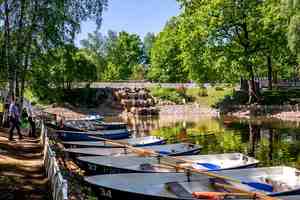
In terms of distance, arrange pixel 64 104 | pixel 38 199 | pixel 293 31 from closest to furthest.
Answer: pixel 38 199 → pixel 293 31 → pixel 64 104

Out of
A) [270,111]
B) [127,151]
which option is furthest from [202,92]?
[127,151]

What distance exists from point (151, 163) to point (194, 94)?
148ft

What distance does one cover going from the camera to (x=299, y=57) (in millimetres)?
42500

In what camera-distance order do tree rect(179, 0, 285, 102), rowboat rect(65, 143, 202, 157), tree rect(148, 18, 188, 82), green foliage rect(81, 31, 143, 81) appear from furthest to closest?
1. green foliage rect(81, 31, 143, 81)
2. tree rect(148, 18, 188, 82)
3. tree rect(179, 0, 285, 102)
4. rowboat rect(65, 143, 202, 157)

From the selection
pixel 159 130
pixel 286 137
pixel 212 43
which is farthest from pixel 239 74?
pixel 286 137

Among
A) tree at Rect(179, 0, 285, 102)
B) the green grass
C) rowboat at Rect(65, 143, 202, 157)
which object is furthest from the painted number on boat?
the green grass

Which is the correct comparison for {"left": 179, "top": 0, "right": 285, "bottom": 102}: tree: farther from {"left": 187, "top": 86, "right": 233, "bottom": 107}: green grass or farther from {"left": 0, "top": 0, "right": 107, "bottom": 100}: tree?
{"left": 0, "top": 0, "right": 107, "bottom": 100}: tree

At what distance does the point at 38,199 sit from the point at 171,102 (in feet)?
160

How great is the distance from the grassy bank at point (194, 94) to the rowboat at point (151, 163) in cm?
3863

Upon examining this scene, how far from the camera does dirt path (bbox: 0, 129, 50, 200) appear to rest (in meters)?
11.8

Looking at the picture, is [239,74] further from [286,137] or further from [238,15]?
[286,137]

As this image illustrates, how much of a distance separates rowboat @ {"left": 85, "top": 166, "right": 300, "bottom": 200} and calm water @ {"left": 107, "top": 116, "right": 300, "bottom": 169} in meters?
6.01

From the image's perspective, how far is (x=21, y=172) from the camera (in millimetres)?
14352

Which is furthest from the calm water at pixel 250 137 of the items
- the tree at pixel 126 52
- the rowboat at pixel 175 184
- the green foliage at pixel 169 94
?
the tree at pixel 126 52
